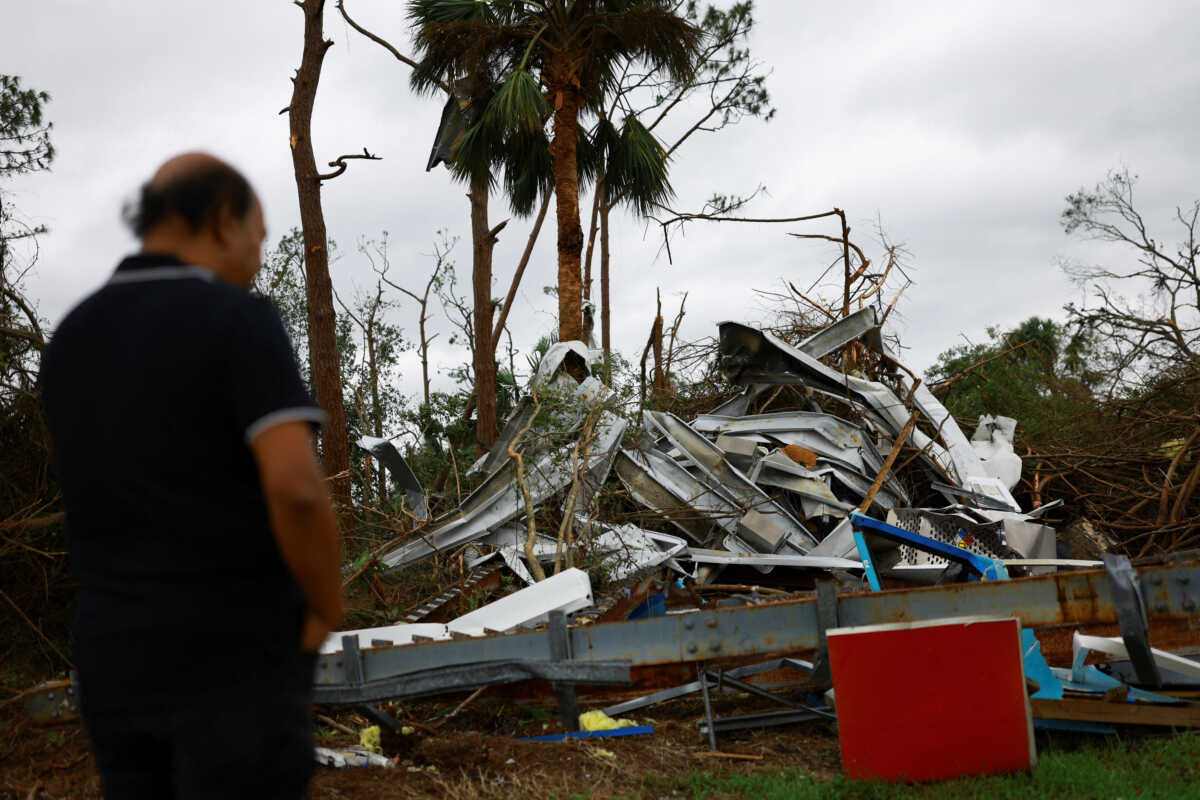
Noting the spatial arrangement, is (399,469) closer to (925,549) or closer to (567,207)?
(925,549)

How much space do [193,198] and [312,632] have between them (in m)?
0.77

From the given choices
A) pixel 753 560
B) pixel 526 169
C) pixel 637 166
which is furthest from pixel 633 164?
pixel 753 560

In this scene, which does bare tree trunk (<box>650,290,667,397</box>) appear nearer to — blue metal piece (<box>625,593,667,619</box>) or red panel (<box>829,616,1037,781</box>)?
blue metal piece (<box>625,593,667,619</box>)

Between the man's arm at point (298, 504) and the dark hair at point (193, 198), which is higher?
the dark hair at point (193, 198)

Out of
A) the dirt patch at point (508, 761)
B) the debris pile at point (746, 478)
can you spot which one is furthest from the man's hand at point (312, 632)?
the debris pile at point (746, 478)

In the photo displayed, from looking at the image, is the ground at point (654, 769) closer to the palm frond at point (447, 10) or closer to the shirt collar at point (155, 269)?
the shirt collar at point (155, 269)

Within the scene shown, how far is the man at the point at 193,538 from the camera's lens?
1.52 m

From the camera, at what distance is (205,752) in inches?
59.4

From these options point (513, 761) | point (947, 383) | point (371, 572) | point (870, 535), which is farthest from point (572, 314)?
point (513, 761)

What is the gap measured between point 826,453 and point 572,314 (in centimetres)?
520

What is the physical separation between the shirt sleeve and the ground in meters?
2.35

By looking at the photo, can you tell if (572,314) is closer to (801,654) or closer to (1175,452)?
(1175,452)

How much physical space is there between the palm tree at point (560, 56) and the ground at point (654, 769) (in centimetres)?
873

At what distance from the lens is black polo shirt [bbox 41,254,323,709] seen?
1.52m
